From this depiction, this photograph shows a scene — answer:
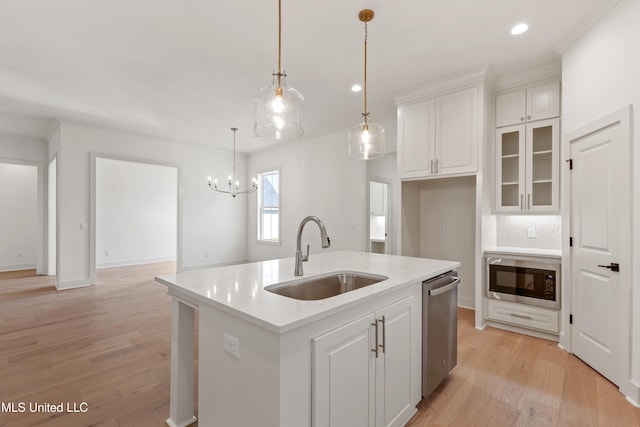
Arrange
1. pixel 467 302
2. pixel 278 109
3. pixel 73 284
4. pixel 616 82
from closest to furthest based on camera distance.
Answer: pixel 278 109, pixel 616 82, pixel 467 302, pixel 73 284

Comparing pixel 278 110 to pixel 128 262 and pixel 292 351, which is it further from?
pixel 128 262

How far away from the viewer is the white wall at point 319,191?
5.30 metres

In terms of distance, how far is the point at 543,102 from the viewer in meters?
3.27

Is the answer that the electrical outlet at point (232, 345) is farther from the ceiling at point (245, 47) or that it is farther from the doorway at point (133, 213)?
the doorway at point (133, 213)

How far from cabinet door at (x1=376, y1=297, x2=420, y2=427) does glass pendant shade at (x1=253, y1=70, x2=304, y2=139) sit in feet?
4.42

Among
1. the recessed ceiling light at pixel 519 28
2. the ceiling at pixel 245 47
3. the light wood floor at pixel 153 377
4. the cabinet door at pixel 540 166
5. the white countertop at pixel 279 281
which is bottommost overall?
the light wood floor at pixel 153 377

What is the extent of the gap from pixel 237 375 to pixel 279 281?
0.59 meters

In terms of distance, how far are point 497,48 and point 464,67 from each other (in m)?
0.38

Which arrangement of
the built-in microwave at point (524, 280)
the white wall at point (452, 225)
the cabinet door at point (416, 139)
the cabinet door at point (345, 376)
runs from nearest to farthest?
the cabinet door at point (345, 376) < the built-in microwave at point (524, 280) < the cabinet door at point (416, 139) < the white wall at point (452, 225)

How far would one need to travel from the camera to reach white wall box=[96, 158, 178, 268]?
23.8 feet

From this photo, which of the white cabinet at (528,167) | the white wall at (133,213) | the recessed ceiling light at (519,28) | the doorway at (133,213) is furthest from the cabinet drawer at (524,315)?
the white wall at (133,213)

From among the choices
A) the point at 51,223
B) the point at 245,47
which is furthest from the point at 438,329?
the point at 51,223

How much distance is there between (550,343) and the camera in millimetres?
3047

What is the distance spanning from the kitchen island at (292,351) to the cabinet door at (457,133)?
198cm
